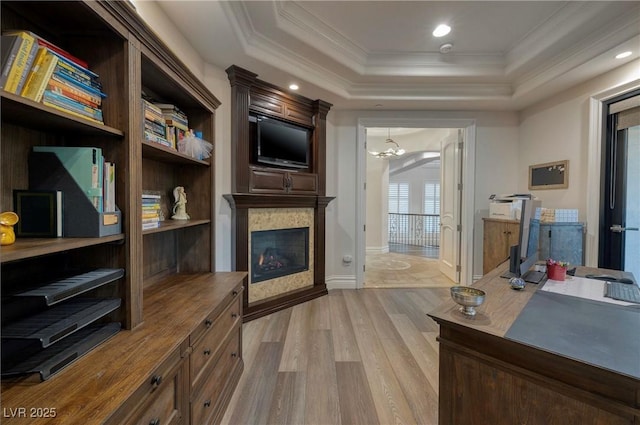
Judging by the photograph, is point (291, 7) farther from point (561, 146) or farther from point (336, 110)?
Answer: point (561, 146)

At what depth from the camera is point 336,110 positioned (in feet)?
12.6

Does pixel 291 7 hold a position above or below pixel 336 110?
above

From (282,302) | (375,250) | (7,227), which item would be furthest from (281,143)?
(375,250)

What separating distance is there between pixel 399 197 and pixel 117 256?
10.7m

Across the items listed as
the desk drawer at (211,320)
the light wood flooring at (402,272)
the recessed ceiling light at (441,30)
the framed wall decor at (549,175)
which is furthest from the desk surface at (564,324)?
the light wood flooring at (402,272)

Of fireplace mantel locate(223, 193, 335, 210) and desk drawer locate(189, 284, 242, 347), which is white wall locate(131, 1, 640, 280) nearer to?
fireplace mantel locate(223, 193, 335, 210)

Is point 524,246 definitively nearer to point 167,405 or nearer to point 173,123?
point 167,405

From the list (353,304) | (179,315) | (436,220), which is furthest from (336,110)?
(436,220)

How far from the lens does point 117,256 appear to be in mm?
1121

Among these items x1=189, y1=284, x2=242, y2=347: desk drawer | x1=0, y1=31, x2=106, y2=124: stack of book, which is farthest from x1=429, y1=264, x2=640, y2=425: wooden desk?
x1=0, y1=31, x2=106, y2=124: stack of book

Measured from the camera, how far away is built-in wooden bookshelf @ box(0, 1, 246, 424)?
784mm

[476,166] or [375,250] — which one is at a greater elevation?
[476,166]

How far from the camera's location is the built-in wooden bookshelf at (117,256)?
78 cm

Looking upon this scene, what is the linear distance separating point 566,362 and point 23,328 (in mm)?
1752
